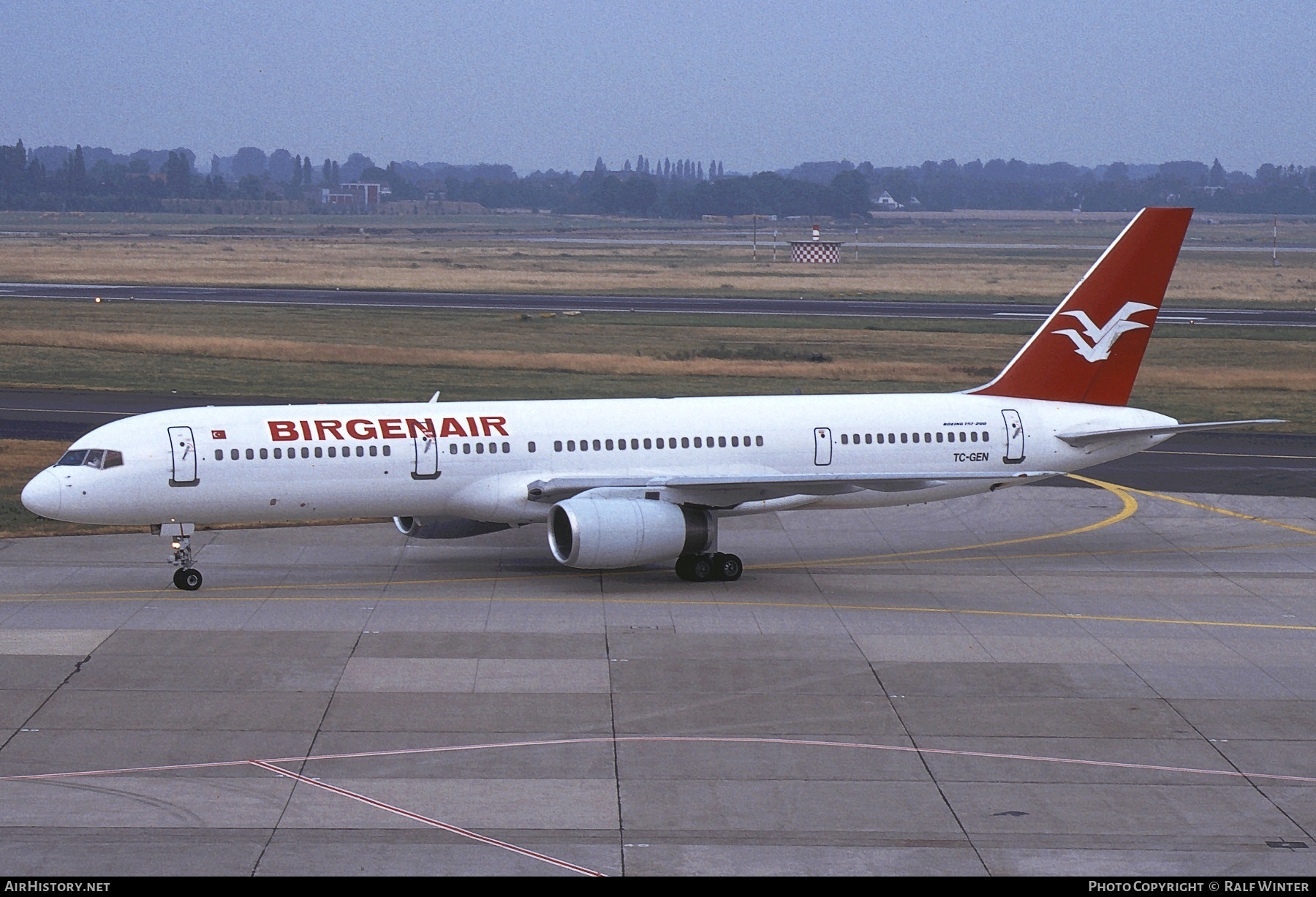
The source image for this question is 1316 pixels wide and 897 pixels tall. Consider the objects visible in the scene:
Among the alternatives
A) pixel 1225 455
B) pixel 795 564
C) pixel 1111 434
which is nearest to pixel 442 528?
pixel 795 564

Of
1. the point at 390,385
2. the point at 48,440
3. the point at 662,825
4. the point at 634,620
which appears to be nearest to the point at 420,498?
the point at 634,620

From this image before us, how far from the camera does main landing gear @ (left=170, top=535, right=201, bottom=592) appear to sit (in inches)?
1206

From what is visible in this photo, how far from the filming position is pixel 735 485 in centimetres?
3139

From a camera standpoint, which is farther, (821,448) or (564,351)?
(564,351)

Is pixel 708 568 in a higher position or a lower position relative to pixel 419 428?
lower

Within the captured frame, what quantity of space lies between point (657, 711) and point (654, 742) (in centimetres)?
148

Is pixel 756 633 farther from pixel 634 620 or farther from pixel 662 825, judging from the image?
pixel 662 825

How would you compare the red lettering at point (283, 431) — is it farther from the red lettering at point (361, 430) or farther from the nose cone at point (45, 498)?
the nose cone at point (45, 498)

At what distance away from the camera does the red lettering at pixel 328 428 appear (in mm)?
31203

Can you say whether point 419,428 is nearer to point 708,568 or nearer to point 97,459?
point 97,459

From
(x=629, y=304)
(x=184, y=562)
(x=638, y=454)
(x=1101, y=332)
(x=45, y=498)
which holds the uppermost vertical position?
(x=1101, y=332)

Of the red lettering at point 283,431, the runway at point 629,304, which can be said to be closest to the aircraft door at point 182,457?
the red lettering at point 283,431

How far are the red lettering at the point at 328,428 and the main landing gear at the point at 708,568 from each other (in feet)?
24.9

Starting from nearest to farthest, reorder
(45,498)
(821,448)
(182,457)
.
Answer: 1. (45,498)
2. (182,457)
3. (821,448)
